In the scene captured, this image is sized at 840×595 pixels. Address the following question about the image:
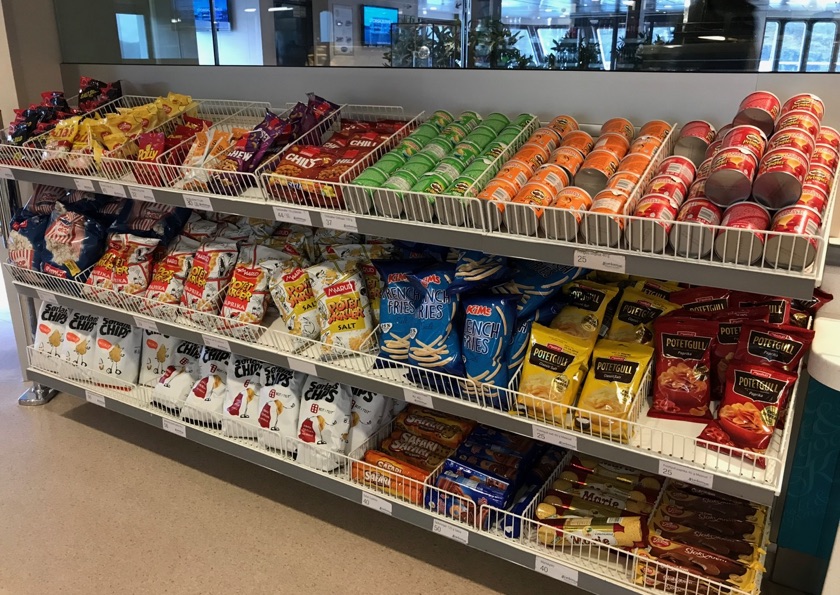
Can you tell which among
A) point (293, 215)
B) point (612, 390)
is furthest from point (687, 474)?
point (293, 215)

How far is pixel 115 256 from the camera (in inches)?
106

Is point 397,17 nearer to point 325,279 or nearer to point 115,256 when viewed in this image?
point 325,279

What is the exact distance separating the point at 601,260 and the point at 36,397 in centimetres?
301

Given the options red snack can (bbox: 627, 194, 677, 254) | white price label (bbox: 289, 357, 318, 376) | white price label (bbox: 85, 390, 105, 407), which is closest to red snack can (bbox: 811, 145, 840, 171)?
red snack can (bbox: 627, 194, 677, 254)

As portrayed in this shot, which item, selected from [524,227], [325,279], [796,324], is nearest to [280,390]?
[325,279]

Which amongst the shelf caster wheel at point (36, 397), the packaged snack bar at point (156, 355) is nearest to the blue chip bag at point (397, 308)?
the packaged snack bar at point (156, 355)

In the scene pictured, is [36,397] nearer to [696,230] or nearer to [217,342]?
[217,342]

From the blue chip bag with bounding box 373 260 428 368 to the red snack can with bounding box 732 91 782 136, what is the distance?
975mm

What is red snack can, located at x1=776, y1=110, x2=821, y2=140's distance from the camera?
61.5 inches

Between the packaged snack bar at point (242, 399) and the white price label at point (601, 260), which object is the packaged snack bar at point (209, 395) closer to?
the packaged snack bar at point (242, 399)

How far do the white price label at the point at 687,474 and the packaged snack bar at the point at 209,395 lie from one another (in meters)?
1.61

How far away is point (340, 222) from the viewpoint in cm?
191

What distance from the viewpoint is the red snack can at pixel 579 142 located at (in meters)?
1.88

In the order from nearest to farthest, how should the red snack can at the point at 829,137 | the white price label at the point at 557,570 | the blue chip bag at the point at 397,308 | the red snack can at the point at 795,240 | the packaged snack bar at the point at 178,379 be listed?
the red snack can at the point at 795,240 < the red snack can at the point at 829,137 < the white price label at the point at 557,570 < the blue chip bag at the point at 397,308 < the packaged snack bar at the point at 178,379
